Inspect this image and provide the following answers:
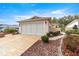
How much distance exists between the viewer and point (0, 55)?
2668mm

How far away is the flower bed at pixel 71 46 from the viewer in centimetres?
264

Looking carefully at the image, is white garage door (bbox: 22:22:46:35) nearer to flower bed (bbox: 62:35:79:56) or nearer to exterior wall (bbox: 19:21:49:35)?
exterior wall (bbox: 19:21:49:35)

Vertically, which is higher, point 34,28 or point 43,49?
point 34,28

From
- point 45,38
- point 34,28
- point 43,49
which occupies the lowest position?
point 43,49

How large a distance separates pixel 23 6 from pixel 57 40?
24.2 inches

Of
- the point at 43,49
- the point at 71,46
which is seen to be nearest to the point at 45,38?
the point at 43,49

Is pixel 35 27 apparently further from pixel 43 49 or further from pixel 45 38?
pixel 43 49

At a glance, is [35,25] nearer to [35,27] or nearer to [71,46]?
[35,27]

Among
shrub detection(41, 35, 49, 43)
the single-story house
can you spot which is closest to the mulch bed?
shrub detection(41, 35, 49, 43)

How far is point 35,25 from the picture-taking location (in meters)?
2.72

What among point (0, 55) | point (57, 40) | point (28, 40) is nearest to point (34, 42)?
point (28, 40)

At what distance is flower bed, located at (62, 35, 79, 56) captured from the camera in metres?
2.64

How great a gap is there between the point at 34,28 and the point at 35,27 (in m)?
0.02

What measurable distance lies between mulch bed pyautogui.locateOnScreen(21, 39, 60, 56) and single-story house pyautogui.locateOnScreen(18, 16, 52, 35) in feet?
0.47
